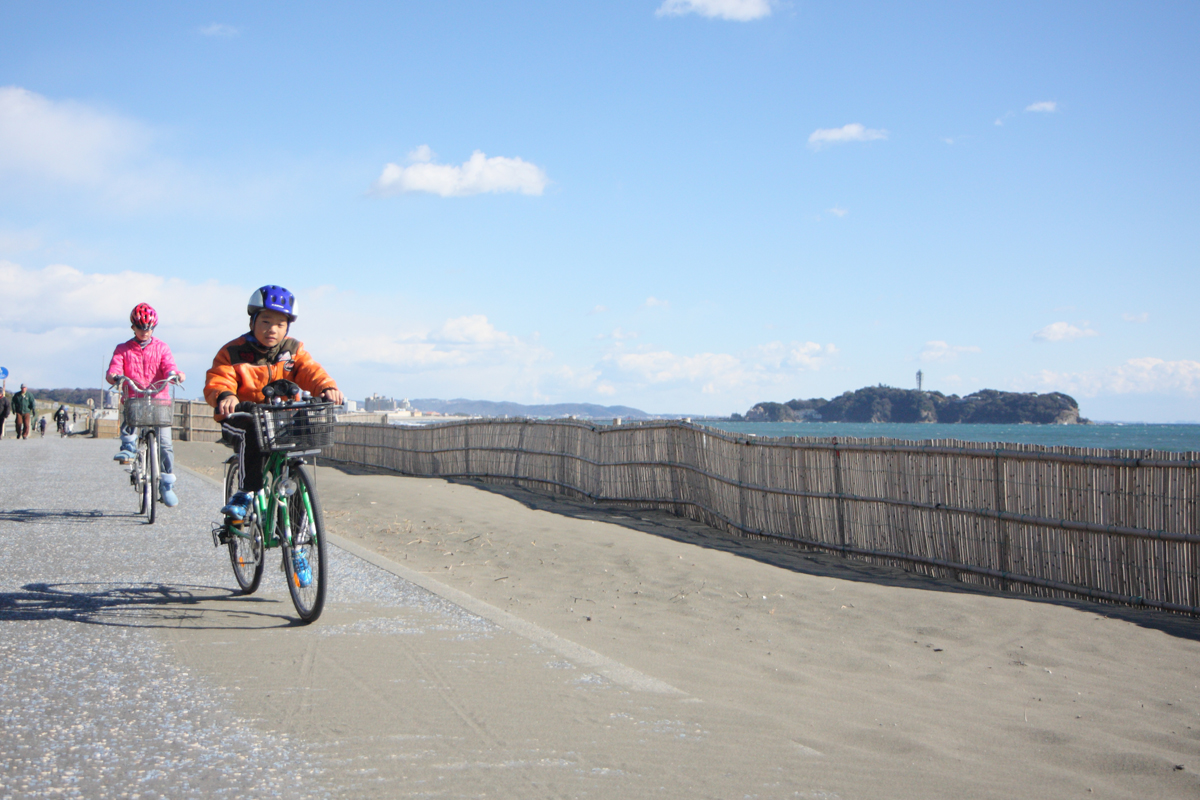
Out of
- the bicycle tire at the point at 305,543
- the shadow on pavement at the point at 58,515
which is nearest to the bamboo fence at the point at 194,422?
the shadow on pavement at the point at 58,515

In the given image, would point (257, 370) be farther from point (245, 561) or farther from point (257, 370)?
point (245, 561)

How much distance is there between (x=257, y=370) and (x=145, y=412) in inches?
159

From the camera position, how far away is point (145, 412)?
8320 mm

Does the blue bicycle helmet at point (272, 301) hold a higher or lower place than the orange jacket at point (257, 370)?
higher

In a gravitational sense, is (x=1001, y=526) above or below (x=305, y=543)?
below

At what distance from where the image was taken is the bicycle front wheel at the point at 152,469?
843 centimetres

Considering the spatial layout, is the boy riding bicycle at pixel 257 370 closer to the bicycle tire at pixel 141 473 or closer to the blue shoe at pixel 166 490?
the blue shoe at pixel 166 490

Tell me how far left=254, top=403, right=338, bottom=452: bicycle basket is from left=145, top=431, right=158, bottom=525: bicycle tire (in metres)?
4.75

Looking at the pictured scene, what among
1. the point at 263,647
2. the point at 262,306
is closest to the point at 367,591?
the point at 263,647

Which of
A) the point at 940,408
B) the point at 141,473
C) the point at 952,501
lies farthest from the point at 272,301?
the point at 940,408

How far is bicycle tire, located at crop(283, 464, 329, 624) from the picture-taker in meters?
4.48

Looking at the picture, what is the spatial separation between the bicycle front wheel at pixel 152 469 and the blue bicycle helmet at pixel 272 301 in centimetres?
437

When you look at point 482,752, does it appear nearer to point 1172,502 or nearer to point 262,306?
point 262,306

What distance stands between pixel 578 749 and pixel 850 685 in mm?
2004
